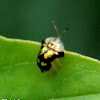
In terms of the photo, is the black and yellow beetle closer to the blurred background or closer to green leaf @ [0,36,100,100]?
green leaf @ [0,36,100,100]

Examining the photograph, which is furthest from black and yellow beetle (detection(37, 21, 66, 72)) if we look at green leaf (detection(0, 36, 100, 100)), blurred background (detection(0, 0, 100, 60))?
blurred background (detection(0, 0, 100, 60))

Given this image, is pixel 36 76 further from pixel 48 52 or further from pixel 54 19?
pixel 54 19

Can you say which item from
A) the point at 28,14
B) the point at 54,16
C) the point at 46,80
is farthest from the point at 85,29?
the point at 46,80

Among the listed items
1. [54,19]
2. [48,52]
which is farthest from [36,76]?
[54,19]

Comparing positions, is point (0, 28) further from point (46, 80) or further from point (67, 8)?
point (46, 80)

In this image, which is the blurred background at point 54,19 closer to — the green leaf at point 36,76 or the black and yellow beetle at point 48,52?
the black and yellow beetle at point 48,52

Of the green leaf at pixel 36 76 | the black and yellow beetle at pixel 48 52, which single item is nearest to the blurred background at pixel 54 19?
the black and yellow beetle at pixel 48 52
